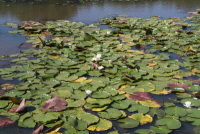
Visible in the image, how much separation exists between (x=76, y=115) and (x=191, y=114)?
888 mm

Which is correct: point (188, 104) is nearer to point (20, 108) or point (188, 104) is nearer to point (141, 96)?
point (141, 96)

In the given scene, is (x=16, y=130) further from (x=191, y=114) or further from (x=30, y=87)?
(x=191, y=114)

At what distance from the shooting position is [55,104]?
1.93 meters

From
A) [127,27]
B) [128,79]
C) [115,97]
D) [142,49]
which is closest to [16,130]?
[115,97]

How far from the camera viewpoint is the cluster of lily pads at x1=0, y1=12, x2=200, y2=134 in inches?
69.7

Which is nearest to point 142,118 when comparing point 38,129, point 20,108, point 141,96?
point 141,96

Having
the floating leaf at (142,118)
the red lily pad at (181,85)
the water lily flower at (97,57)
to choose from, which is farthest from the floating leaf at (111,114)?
the water lily flower at (97,57)

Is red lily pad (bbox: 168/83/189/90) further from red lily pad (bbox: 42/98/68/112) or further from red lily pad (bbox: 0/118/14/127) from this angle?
red lily pad (bbox: 0/118/14/127)

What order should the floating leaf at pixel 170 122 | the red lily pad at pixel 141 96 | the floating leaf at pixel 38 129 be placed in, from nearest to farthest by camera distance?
1. the floating leaf at pixel 38 129
2. the floating leaf at pixel 170 122
3. the red lily pad at pixel 141 96

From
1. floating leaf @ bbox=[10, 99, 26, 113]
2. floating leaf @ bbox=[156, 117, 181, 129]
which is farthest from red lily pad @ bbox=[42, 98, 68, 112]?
floating leaf @ bbox=[156, 117, 181, 129]

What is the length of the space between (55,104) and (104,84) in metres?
0.56

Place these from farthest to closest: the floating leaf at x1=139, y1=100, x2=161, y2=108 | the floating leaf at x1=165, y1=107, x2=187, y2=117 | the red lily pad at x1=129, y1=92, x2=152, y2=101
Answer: the red lily pad at x1=129, y1=92, x2=152, y2=101, the floating leaf at x1=139, y1=100, x2=161, y2=108, the floating leaf at x1=165, y1=107, x2=187, y2=117

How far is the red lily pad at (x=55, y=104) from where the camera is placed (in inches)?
74.2

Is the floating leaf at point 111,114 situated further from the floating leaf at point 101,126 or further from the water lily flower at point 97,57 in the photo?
the water lily flower at point 97,57
